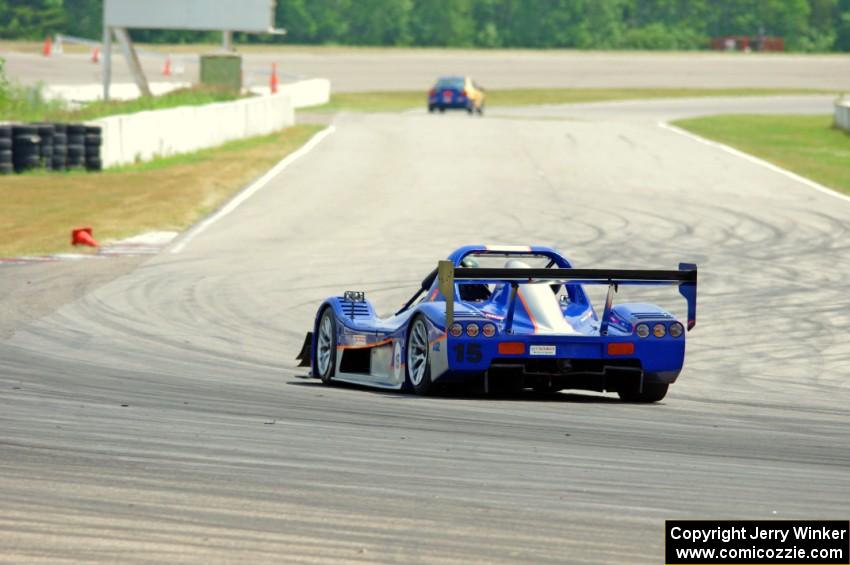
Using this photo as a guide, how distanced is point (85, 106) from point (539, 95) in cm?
3768

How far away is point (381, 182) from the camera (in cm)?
3131

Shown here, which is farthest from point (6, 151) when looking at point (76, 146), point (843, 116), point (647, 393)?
point (843, 116)

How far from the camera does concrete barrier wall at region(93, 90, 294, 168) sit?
32000 millimetres

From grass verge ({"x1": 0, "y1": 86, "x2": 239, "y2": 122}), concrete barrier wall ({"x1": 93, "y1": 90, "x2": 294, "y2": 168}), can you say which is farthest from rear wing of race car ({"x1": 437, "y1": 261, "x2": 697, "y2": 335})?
grass verge ({"x1": 0, "y1": 86, "x2": 239, "y2": 122})

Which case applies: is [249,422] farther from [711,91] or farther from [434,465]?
[711,91]

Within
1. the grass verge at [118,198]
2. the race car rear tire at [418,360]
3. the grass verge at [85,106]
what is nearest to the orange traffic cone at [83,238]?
the grass verge at [118,198]

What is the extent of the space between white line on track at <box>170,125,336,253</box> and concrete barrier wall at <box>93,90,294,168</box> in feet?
5.39

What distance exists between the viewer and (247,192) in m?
29.3

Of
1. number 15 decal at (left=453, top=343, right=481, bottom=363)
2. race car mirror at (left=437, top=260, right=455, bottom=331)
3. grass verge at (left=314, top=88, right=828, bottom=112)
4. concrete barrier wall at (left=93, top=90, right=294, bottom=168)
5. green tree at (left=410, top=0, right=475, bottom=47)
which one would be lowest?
grass verge at (left=314, top=88, right=828, bottom=112)

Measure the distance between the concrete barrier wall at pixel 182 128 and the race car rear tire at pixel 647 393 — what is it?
21.3 m

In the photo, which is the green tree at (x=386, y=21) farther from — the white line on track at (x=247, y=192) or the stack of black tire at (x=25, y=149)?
the stack of black tire at (x=25, y=149)

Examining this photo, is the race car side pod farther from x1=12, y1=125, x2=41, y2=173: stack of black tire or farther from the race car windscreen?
the race car windscreen

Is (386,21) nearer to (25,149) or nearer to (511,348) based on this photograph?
(25,149)

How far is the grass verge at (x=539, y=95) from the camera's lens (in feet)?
227
